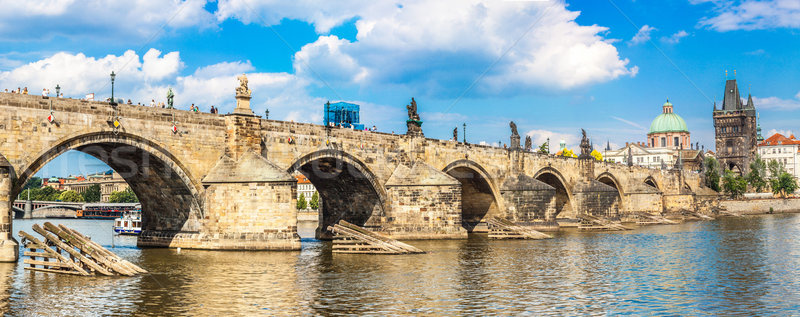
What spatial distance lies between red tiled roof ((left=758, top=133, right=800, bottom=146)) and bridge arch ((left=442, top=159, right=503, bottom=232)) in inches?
5261

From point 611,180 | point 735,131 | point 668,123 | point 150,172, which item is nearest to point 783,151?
point 735,131

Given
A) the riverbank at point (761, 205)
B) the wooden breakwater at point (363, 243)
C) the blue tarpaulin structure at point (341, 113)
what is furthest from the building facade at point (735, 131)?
the wooden breakwater at point (363, 243)

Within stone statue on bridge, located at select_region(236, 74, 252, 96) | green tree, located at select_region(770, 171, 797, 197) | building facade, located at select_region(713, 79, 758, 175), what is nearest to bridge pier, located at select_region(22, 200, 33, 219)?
stone statue on bridge, located at select_region(236, 74, 252, 96)

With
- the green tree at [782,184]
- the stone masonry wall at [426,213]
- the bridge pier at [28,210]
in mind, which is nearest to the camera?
the stone masonry wall at [426,213]

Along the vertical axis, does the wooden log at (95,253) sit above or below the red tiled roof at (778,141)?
below

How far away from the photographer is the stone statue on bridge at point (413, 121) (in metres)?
46.4

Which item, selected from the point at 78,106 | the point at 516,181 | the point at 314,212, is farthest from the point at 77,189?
the point at 78,106

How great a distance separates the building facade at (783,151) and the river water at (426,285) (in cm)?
14370

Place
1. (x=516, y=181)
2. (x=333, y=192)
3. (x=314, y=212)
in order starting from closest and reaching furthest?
(x=333, y=192), (x=516, y=181), (x=314, y=212)

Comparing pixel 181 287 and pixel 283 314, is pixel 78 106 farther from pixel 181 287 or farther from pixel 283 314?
pixel 283 314

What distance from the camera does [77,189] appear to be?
527 feet

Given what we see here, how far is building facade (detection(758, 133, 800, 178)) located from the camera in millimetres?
161625

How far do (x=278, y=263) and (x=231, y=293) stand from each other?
755 cm

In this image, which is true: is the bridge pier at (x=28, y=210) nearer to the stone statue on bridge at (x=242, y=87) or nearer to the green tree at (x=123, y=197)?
the green tree at (x=123, y=197)
